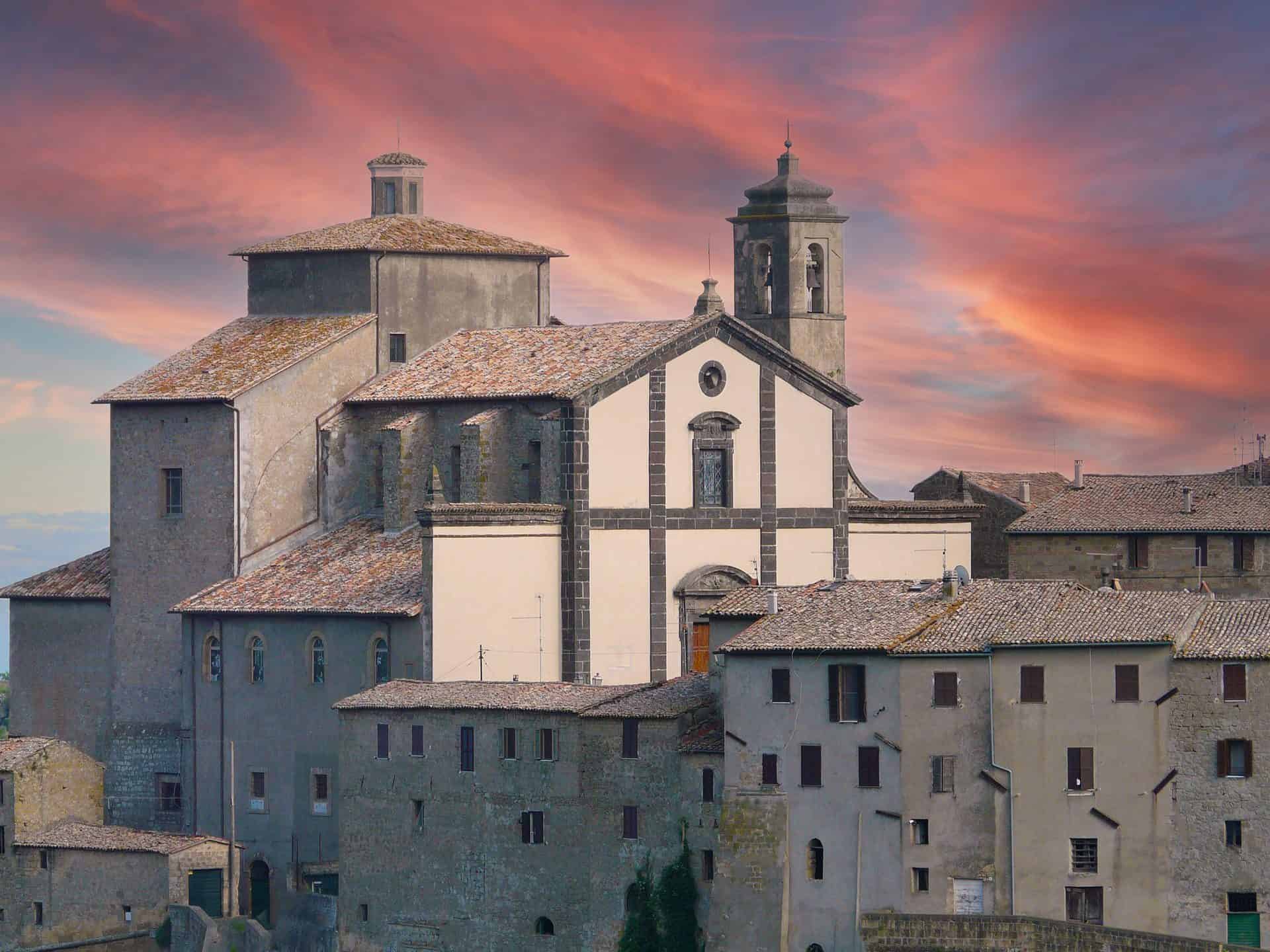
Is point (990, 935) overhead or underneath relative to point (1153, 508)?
underneath

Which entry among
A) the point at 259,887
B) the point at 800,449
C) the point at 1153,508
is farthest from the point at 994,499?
the point at 259,887

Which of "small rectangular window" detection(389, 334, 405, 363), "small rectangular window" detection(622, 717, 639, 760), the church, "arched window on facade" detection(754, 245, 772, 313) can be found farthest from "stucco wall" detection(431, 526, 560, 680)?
"arched window on facade" detection(754, 245, 772, 313)

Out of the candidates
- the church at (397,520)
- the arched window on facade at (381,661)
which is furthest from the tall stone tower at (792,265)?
the arched window on facade at (381,661)

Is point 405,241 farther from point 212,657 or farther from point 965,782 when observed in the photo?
point 965,782

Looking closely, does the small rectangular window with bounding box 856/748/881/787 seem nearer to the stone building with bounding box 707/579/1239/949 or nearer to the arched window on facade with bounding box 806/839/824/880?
the stone building with bounding box 707/579/1239/949

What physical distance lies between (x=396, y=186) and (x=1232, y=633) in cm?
2757

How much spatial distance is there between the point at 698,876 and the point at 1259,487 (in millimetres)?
27493

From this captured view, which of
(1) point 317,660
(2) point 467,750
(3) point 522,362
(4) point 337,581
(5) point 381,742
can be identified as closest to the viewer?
(2) point 467,750

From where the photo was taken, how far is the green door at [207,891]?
65.7 metres

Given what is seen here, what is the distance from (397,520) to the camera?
228 ft

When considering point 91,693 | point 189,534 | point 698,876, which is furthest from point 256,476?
point 698,876

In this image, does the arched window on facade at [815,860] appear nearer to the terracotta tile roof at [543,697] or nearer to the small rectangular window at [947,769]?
the small rectangular window at [947,769]

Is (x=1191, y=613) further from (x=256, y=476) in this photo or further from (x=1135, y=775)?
(x=256, y=476)

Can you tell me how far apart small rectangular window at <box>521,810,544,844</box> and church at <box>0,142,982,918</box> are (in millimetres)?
5119
